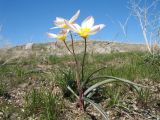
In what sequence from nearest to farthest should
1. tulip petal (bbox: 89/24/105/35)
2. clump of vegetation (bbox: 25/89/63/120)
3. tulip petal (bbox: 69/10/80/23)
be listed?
tulip petal (bbox: 89/24/105/35), tulip petal (bbox: 69/10/80/23), clump of vegetation (bbox: 25/89/63/120)

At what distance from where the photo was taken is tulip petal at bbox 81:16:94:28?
136 inches

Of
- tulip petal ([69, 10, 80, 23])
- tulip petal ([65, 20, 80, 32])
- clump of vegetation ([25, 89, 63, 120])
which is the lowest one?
clump of vegetation ([25, 89, 63, 120])

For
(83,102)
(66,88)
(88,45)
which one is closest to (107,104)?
(83,102)

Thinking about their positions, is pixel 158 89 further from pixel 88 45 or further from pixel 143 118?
pixel 88 45

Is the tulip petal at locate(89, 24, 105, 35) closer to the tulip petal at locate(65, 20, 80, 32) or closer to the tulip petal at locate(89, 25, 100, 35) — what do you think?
the tulip petal at locate(89, 25, 100, 35)

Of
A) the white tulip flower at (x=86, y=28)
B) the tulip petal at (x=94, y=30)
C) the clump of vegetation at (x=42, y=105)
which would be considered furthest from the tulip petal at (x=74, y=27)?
the clump of vegetation at (x=42, y=105)

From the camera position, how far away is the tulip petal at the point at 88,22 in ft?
11.3

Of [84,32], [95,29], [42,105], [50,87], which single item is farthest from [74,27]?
[50,87]

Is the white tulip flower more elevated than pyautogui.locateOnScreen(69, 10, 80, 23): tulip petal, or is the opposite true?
pyautogui.locateOnScreen(69, 10, 80, 23): tulip petal

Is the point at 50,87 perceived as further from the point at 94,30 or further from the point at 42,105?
the point at 94,30

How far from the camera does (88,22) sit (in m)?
3.49

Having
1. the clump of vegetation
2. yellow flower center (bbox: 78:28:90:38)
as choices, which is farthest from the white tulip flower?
the clump of vegetation

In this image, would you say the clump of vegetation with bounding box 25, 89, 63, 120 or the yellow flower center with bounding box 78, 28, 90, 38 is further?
the clump of vegetation with bounding box 25, 89, 63, 120

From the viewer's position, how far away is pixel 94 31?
340 cm
